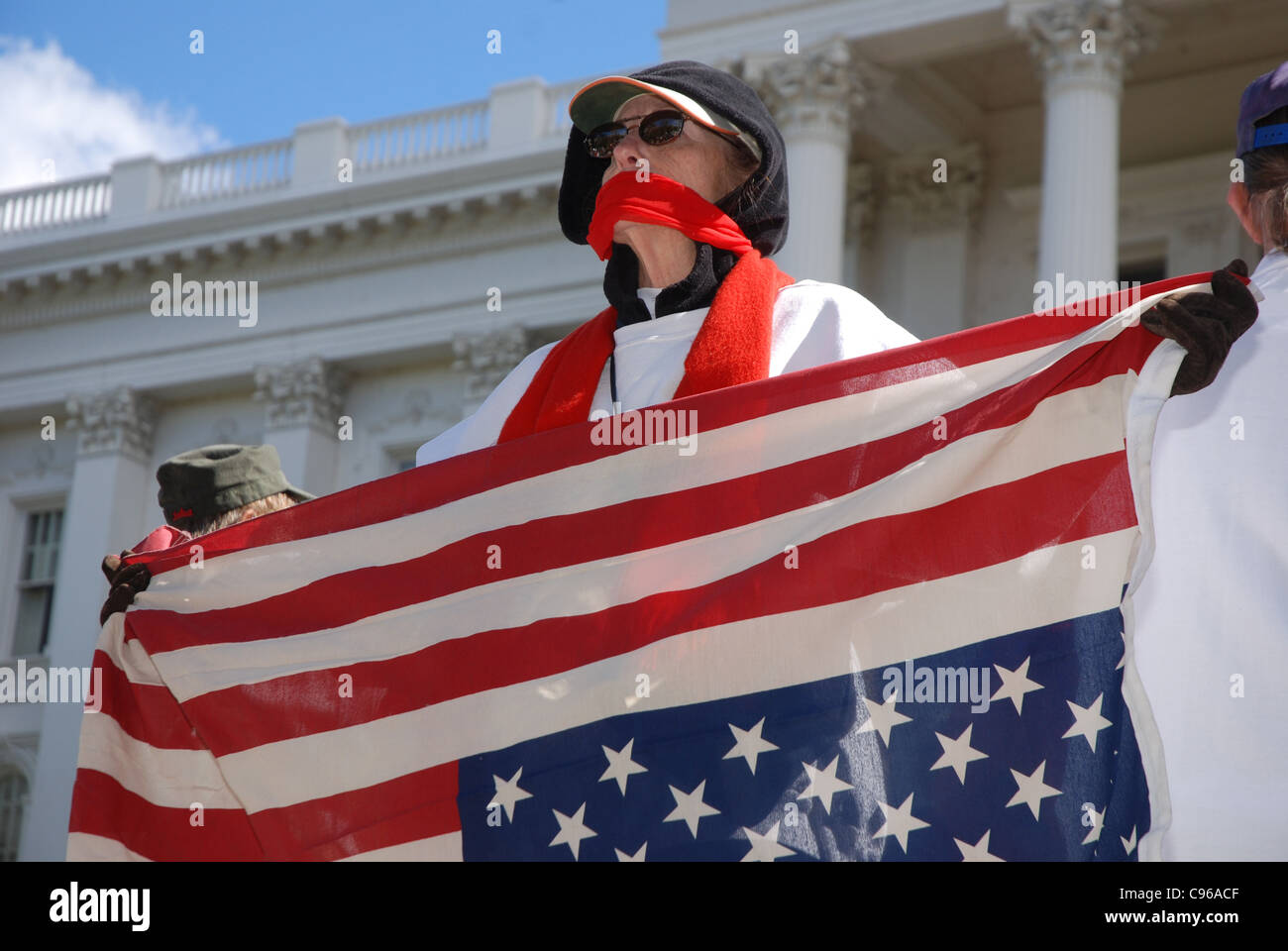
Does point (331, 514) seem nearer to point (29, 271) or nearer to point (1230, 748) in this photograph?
point (1230, 748)

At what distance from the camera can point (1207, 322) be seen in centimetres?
265

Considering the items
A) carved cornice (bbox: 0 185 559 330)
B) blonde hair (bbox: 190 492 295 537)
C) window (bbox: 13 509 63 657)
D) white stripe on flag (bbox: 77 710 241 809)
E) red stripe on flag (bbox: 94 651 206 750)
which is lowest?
white stripe on flag (bbox: 77 710 241 809)

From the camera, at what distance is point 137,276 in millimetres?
24969

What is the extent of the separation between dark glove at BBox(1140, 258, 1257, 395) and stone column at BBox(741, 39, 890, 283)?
15476mm

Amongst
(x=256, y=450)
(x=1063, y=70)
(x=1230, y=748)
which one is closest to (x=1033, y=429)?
(x=1230, y=748)

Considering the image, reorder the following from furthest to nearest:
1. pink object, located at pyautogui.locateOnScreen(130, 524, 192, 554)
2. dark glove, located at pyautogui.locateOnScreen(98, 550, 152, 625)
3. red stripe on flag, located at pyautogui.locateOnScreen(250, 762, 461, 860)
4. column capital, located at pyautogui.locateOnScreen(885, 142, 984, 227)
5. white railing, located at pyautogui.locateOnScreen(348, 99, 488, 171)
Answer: white railing, located at pyautogui.locateOnScreen(348, 99, 488, 171) → column capital, located at pyautogui.locateOnScreen(885, 142, 984, 227) → pink object, located at pyautogui.locateOnScreen(130, 524, 192, 554) → dark glove, located at pyautogui.locateOnScreen(98, 550, 152, 625) → red stripe on flag, located at pyautogui.locateOnScreen(250, 762, 461, 860)

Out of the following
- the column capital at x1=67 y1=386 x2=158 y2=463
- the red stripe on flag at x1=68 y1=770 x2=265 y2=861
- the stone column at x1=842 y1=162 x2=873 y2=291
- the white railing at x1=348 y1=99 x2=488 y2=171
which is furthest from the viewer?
the column capital at x1=67 y1=386 x2=158 y2=463

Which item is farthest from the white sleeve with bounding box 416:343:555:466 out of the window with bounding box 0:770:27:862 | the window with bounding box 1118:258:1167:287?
the window with bounding box 0:770:27:862

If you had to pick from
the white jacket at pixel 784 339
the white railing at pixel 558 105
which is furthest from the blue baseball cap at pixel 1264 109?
the white railing at pixel 558 105

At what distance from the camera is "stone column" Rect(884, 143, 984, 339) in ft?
67.6

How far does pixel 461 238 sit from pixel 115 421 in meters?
5.25

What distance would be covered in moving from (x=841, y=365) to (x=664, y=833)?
778 millimetres

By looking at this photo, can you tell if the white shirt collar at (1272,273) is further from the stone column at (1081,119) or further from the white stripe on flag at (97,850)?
the stone column at (1081,119)

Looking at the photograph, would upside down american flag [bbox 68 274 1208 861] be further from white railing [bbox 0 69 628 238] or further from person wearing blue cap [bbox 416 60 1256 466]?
white railing [bbox 0 69 628 238]
